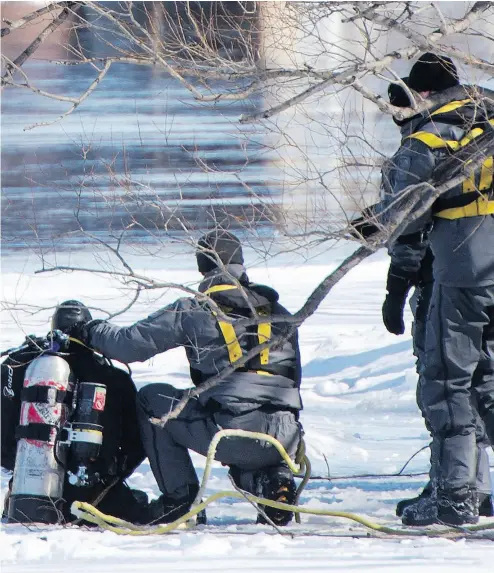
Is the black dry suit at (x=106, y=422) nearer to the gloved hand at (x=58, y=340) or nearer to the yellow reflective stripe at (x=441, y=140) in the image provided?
the gloved hand at (x=58, y=340)

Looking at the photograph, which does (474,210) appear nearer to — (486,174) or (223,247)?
(486,174)

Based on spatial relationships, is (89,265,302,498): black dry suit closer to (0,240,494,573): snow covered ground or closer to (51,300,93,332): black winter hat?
(51,300,93,332): black winter hat

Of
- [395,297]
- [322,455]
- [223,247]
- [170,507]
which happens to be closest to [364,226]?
[395,297]

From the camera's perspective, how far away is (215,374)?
4668 millimetres

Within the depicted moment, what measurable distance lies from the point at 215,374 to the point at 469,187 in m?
1.32

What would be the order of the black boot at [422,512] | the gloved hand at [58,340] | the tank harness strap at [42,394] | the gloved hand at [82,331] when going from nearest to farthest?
1. the black boot at [422,512]
2. the tank harness strap at [42,394]
3. the gloved hand at [58,340]
4. the gloved hand at [82,331]

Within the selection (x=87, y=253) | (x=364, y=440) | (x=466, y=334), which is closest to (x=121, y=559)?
(x=466, y=334)

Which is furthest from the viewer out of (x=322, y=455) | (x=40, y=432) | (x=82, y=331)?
(x=322, y=455)

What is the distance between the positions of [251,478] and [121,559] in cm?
103

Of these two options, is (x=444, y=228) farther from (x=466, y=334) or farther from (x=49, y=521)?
(x=49, y=521)

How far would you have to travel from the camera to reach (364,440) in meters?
6.47

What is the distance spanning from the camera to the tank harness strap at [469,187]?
4375mm

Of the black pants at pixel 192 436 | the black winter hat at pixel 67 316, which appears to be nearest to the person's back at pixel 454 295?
the black pants at pixel 192 436

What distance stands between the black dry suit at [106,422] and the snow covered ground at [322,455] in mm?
296
